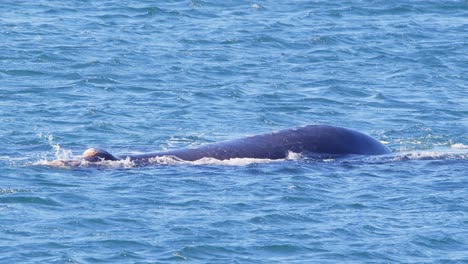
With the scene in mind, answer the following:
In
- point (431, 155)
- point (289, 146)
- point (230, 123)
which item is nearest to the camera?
point (289, 146)

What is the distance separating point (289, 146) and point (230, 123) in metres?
4.89

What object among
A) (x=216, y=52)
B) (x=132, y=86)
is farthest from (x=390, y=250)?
(x=216, y=52)

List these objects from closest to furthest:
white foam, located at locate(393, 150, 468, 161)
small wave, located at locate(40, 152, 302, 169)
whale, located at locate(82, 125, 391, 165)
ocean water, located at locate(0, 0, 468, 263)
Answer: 1. ocean water, located at locate(0, 0, 468, 263)
2. small wave, located at locate(40, 152, 302, 169)
3. whale, located at locate(82, 125, 391, 165)
4. white foam, located at locate(393, 150, 468, 161)

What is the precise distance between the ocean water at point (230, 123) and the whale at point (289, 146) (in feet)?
1.17

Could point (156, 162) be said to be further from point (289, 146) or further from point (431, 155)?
point (431, 155)

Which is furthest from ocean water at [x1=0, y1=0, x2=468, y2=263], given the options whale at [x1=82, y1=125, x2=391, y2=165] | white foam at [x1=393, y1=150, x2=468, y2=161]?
whale at [x1=82, y1=125, x2=391, y2=165]

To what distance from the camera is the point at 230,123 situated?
31.2 m

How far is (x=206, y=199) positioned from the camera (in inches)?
898

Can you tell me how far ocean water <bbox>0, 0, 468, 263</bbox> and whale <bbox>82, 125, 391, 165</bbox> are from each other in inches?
14.1

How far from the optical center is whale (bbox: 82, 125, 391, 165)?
2612 centimetres

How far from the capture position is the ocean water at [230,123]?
20.4 m

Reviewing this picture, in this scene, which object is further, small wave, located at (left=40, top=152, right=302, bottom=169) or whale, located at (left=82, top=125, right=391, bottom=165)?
whale, located at (left=82, top=125, right=391, bottom=165)

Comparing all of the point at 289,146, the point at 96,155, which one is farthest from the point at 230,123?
the point at 96,155

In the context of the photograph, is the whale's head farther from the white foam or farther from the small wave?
the white foam
